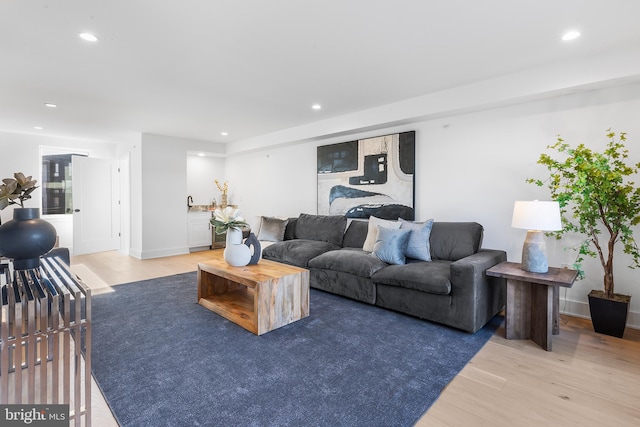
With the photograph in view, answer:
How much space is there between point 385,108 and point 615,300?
303cm

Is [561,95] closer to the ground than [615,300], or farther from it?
Result: farther from it

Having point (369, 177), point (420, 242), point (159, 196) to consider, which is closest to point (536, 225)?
point (420, 242)

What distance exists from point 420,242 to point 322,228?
164 centimetres

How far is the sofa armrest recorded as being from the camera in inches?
102

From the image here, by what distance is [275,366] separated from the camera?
2.11 m

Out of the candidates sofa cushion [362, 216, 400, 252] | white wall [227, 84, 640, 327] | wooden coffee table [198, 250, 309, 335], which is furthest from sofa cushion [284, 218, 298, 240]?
white wall [227, 84, 640, 327]

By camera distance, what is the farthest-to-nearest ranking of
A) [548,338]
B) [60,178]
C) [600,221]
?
[60,178] → [600,221] → [548,338]

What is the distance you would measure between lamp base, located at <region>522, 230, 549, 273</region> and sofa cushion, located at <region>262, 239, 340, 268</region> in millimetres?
2296

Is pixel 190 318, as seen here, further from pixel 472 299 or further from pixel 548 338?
pixel 548 338

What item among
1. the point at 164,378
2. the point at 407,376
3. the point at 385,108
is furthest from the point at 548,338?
the point at 385,108

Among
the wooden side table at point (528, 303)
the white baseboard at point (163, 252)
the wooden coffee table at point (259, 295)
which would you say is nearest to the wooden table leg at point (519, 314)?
the wooden side table at point (528, 303)

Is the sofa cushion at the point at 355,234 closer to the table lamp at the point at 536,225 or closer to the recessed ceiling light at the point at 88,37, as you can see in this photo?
the table lamp at the point at 536,225

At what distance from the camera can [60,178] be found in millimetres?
6176

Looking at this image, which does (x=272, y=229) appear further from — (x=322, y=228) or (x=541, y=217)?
(x=541, y=217)
